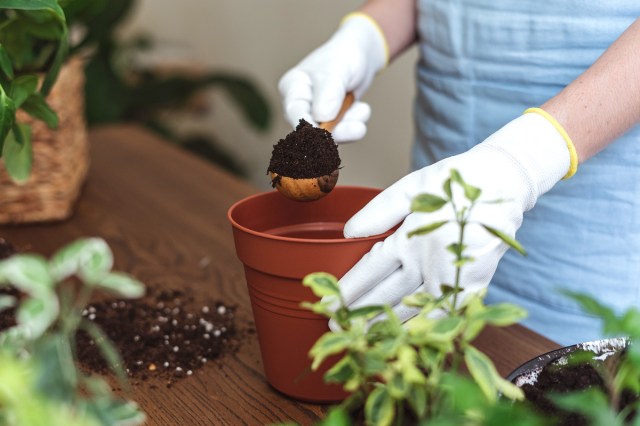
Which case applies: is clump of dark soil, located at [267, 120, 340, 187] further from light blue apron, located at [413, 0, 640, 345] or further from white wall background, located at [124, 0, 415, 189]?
white wall background, located at [124, 0, 415, 189]

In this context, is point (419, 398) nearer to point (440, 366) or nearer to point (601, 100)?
point (440, 366)

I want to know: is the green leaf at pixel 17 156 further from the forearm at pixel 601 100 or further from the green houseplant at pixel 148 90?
the green houseplant at pixel 148 90

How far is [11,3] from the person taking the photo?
0.80 metres

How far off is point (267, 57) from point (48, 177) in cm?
179

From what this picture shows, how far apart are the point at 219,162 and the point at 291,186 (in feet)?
7.64

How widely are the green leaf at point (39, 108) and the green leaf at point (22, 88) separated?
0.05m

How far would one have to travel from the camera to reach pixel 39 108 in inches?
38.4

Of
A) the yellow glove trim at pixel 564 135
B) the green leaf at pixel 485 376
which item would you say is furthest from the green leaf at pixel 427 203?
the yellow glove trim at pixel 564 135

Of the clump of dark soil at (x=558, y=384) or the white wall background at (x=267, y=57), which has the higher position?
the clump of dark soil at (x=558, y=384)

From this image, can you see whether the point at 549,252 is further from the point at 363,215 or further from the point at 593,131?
the point at 363,215

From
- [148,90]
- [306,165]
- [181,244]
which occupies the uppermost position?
[306,165]

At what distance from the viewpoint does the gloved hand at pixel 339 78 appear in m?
1.00

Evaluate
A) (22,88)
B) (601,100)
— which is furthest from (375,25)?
(22,88)

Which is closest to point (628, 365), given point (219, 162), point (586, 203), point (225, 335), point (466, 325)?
point (466, 325)
